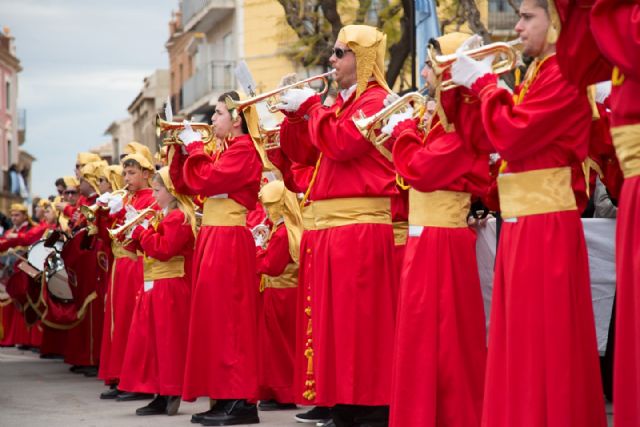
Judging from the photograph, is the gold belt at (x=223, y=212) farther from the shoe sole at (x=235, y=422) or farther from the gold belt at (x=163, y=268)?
the shoe sole at (x=235, y=422)

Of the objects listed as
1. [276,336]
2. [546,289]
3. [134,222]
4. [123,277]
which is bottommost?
[276,336]

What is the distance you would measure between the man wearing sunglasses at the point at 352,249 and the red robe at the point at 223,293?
3.88ft

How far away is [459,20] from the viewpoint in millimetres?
20062

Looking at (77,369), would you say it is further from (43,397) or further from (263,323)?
(263,323)

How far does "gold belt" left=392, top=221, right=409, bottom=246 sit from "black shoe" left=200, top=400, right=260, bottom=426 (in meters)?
1.78

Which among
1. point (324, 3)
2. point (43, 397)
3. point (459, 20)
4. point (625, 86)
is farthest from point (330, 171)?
point (459, 20)

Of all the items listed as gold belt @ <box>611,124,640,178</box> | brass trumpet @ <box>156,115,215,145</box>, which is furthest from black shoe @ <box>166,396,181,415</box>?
gold belt @ <box>611,124,640,178</box>

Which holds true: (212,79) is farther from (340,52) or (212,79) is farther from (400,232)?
(340,52)

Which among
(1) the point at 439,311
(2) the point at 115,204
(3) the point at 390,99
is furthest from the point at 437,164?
(2) the point at 115,204

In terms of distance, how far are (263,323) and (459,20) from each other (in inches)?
402

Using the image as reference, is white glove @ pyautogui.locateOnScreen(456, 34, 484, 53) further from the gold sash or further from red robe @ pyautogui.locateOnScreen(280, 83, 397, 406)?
the gold sash

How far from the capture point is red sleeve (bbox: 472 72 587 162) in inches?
220

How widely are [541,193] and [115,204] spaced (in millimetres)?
6506

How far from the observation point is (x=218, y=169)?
9.38m
